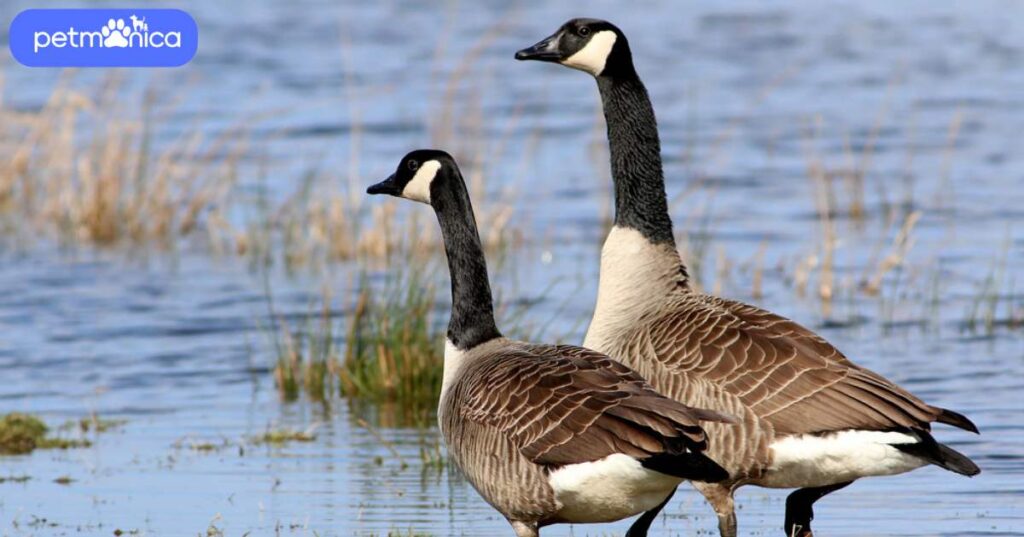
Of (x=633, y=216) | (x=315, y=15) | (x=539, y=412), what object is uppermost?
(x=315, y=15)

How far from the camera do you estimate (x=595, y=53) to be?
9023mm

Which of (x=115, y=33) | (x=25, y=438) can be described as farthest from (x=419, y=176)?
(x=115, y=33)

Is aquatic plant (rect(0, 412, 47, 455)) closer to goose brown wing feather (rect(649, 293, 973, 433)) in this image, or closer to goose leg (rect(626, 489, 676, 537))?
goose leg (rect(626, 489, 676, 537))

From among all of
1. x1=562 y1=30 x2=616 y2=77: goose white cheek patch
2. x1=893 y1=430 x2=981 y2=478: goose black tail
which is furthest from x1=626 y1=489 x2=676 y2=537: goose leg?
x1=562 y1=30 x2=616 y2=77: goose white cheek patch

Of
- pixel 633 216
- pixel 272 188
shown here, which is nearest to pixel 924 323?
pixel 633 216

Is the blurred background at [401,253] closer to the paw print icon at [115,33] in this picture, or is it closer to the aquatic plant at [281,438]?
the aquatic plant at [281,438]

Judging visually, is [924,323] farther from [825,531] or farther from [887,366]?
[825,531]

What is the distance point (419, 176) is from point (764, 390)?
7.50 feet

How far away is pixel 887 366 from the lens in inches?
480

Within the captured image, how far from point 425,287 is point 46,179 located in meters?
8.22

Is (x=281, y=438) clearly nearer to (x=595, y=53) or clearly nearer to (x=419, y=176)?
(x=419, y=176)

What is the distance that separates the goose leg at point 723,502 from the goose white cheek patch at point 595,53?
2816 mm

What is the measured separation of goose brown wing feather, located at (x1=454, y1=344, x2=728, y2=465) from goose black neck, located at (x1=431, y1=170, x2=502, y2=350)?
25.2 inches

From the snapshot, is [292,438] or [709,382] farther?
[292,438]
